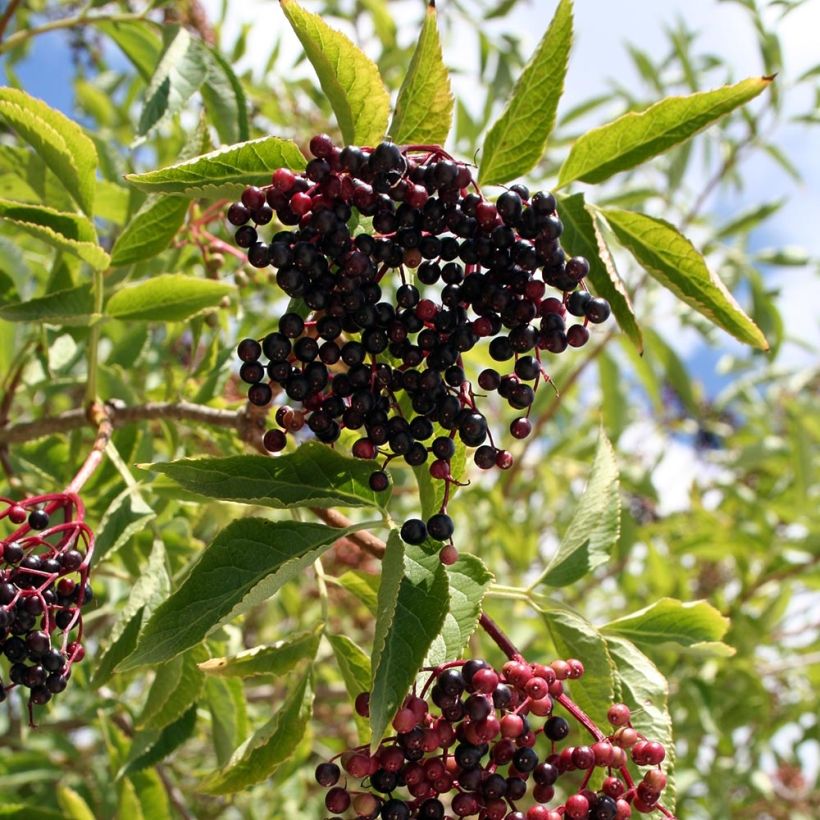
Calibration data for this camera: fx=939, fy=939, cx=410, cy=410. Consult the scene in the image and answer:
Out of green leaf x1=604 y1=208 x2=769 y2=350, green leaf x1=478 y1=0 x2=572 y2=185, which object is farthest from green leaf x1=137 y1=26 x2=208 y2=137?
green leaf x1=604 y1=208 x2=769 y2=350

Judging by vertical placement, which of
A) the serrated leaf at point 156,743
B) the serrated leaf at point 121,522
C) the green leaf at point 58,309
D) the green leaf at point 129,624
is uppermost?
the green leaf at point 58,309

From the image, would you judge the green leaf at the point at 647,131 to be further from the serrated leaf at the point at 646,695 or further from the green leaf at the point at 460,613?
the serrated leaf at the point at 646,695

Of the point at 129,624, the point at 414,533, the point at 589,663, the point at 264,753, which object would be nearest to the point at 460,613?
the point at 414,533

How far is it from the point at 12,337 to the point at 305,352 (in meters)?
1.30

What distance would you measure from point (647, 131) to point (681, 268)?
20cm

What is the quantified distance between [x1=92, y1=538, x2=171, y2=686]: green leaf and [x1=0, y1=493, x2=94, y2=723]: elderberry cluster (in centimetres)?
5

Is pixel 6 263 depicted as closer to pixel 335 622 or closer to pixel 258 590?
pixel 258 590

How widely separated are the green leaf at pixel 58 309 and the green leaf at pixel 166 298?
4 centimetres

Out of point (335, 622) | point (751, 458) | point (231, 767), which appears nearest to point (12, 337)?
point (231, 767)

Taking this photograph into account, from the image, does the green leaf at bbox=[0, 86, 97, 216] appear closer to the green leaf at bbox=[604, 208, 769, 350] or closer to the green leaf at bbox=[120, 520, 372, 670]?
the green leaf at bbox=[120, 520, 372, 670]

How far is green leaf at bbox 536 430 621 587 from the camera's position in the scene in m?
1.64

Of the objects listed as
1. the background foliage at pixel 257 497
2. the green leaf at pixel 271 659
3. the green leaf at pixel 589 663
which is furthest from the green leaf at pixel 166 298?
the green leaf at pixel 589 663

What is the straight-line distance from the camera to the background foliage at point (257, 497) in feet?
4.90

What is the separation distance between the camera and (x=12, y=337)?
229cm
